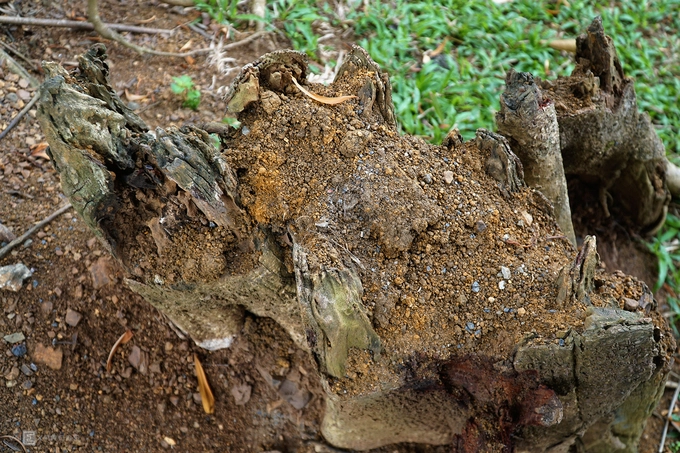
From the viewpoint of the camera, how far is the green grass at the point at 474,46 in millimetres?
4152

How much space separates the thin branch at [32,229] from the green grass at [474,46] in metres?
1.99

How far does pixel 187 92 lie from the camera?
3885 millimetres

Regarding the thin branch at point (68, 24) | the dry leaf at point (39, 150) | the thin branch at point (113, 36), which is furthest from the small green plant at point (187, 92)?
the dry leaf at point (39, 150)

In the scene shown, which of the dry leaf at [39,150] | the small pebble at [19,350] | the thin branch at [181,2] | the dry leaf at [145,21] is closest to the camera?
the small pebble at [19,350]

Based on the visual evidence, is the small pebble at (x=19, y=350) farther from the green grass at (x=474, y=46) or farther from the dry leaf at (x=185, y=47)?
the green grass at (x=474, y=46)

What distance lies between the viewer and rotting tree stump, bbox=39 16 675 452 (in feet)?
6.57

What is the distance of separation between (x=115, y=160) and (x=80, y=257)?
1.25 meters

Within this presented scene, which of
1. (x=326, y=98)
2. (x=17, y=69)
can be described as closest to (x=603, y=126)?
(x=326, y=98)

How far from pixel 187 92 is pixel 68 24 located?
106 cm

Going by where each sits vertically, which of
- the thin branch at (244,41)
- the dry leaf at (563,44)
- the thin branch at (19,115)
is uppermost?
the dry leaf at (563,44)

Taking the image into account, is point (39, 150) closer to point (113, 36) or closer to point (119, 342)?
point (113, 36)

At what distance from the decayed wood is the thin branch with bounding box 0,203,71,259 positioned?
262 centimetres

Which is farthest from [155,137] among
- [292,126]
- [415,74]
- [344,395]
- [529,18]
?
[529,18]

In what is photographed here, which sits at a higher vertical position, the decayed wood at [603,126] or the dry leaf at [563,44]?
the decayed wood at [603,126]
